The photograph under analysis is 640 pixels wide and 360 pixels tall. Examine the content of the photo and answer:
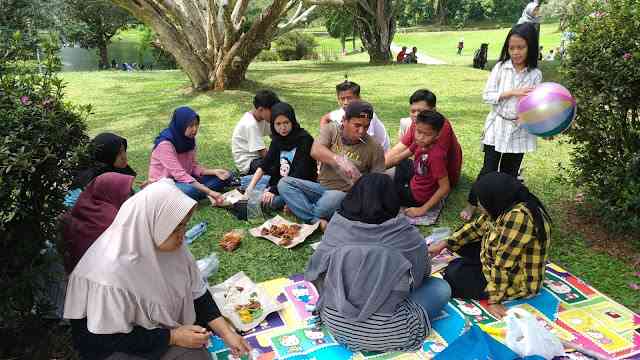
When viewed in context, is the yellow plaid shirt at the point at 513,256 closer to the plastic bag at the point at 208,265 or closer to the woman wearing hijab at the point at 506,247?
the woman wearing hijab at the point at 506,247

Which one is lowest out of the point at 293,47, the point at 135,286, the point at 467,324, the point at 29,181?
the point at 467,324

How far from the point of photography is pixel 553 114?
12.5 feet

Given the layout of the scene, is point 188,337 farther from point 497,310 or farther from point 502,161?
point 502,161

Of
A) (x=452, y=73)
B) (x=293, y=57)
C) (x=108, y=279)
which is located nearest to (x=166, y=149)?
(x=108, y=279)

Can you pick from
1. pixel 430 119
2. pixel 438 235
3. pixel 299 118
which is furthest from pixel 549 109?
pixel 299 118

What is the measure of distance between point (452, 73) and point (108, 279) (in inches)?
517

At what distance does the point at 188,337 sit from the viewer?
2432 millimetres

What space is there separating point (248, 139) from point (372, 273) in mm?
3149

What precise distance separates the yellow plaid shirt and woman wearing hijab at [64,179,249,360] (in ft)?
6.19

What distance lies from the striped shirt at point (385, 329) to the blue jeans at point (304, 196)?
5.44 feet

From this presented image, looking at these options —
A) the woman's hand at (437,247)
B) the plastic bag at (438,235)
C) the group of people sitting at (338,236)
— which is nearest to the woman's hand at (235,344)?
the group of people sitting at (338,236)

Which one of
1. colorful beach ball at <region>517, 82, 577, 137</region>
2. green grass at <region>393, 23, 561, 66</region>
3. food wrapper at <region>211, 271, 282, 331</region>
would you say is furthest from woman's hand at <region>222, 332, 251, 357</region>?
green grass at <region>393, 23, 561, 66</region>

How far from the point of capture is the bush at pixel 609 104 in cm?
379

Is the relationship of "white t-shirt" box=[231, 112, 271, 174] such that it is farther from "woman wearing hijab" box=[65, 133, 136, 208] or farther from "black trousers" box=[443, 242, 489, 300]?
"black trousers" box=[443, 242, 489, 300]
